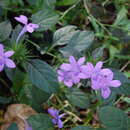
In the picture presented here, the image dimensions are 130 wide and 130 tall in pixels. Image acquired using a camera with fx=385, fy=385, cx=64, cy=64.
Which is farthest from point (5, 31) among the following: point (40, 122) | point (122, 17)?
point (122, 17)

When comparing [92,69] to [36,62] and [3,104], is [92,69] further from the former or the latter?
[3,104]

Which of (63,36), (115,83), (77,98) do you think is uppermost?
(63,36)

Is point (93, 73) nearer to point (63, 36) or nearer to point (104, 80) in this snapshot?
point (104, 80)

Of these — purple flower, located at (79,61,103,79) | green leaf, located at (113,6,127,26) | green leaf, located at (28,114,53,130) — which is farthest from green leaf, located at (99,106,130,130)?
green leaf, located at (113,6,127,26)

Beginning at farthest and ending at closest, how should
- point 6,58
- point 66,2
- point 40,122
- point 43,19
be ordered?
1. point 66,2
2. point 43,19
3. point 40,122
4. point 6,58

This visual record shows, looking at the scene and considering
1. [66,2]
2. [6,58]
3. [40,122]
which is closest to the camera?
[6,58]

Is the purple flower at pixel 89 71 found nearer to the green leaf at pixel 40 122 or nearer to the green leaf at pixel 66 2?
the green leaf at pixel 40 122

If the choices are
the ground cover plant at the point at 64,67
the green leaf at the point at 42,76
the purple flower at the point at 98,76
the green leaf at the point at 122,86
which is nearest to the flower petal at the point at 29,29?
the ground cover plant at the point at 64,67

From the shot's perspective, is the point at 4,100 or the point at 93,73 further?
the point at 4,100

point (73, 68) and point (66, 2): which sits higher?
point (66, 2)
